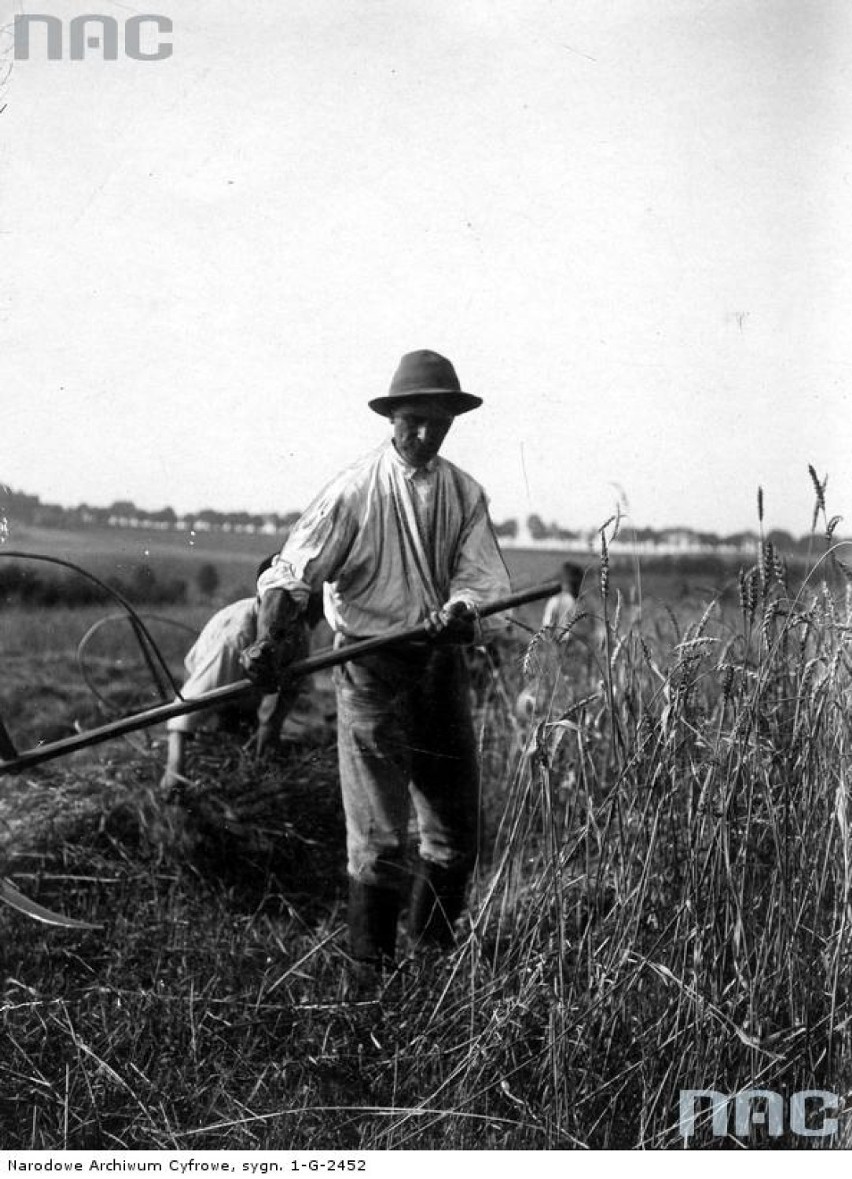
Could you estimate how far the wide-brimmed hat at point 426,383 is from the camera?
3.45 meters

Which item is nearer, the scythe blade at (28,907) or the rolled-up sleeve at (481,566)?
the scythe blade at (28,907)

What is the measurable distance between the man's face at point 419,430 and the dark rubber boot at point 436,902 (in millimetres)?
1292

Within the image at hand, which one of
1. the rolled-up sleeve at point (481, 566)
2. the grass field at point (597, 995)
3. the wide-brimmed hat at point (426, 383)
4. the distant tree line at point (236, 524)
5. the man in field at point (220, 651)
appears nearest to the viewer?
the grass field at point (597, 995)

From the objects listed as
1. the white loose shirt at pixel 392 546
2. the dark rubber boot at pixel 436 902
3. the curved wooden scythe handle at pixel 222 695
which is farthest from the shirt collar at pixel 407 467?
the dark rubber boot at pixel 436 902

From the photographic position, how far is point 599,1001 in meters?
Answer: 2.67

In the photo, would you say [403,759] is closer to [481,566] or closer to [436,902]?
[436,902]

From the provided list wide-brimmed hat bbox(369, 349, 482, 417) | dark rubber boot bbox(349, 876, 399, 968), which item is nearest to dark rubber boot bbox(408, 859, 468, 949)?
dark rubber boot bbox(349, 876, 399, 968)

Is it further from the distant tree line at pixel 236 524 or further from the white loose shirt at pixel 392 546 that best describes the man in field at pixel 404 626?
the distant tree line at pixel 236 524

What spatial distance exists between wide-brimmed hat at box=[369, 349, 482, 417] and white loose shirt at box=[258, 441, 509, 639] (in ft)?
0.57

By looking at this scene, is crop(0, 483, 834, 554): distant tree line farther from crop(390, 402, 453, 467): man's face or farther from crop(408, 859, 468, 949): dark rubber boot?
crop(408, 859, 468, 949): dark rubber boot

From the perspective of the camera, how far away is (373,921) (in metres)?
3.50

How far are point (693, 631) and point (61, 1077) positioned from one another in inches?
78.3

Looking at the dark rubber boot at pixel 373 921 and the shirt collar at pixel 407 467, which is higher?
the shirt collar at pixel 407 467
